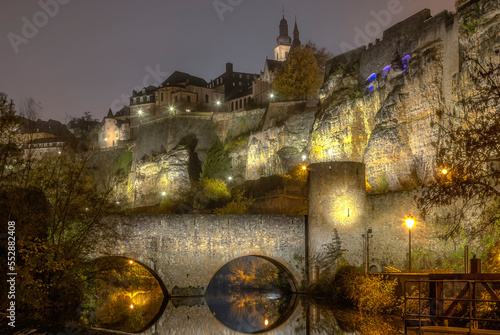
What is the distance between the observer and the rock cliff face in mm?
30953

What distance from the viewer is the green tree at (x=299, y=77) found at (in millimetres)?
57281

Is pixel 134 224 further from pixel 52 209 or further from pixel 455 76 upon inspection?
pixel 455 76

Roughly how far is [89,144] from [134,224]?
207 feet

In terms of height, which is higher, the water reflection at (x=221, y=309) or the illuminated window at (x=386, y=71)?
the illuminated window at (x=386, y=71)

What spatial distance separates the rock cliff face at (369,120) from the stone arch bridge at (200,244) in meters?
9.31

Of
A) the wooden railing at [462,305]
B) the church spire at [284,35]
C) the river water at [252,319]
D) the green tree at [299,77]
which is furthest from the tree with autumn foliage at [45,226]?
the church spire at [284,35]

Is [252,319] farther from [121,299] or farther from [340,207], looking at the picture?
[121,299]

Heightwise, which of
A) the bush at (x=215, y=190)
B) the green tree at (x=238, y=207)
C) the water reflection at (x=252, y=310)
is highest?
the bush at (x=215, y=190)

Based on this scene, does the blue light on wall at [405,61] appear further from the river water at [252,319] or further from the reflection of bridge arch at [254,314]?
the river water at [252,319]

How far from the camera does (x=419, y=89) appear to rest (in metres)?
33.4

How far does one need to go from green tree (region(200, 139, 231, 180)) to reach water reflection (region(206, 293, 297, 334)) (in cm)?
2339

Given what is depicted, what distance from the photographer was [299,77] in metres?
57.7

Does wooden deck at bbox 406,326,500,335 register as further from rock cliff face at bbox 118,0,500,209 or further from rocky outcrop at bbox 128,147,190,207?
rocky outcrop at bbox 128,147,190,207

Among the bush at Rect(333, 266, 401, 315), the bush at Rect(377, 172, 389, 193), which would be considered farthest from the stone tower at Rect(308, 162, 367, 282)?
the bush at Rect(377, 172, 389, 193)
